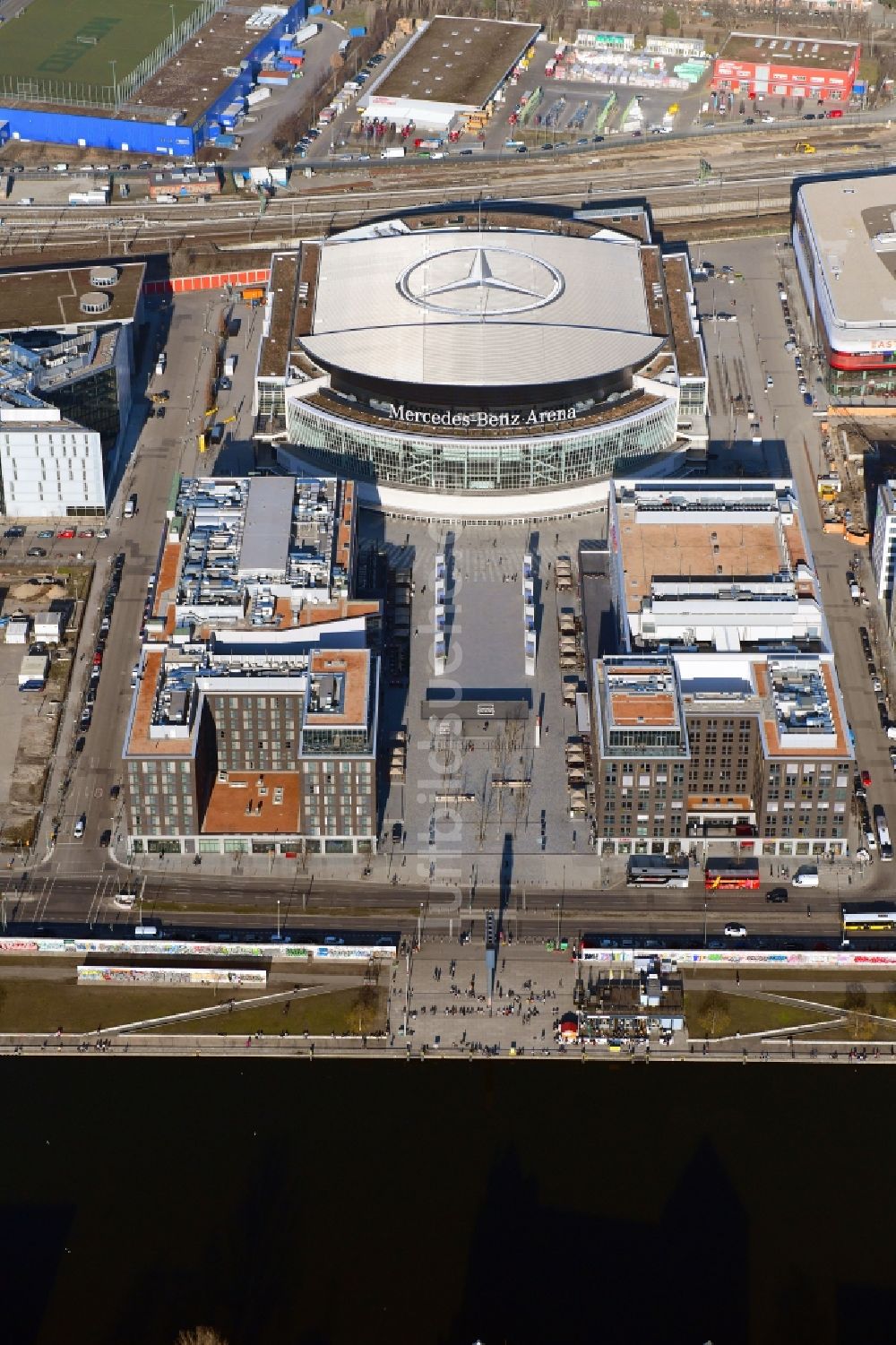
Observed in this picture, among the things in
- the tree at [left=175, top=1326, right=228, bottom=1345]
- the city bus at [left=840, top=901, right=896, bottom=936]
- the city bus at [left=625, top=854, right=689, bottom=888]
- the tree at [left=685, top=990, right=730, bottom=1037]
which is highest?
the city bus at [left=625, top=854, right=689, bottom=888]

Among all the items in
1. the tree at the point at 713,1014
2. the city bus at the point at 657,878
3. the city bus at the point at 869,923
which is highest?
the city bus at the point at 657,878

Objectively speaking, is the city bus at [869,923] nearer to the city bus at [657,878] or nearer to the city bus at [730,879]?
the city bus at [730,879]

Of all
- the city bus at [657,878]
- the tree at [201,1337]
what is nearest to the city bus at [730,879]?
the city bus at [657,878]

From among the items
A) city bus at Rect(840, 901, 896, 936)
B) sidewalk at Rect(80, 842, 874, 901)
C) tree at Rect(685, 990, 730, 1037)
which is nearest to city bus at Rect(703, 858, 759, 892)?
sidewalk at Rect(80, 842, 874, 901)

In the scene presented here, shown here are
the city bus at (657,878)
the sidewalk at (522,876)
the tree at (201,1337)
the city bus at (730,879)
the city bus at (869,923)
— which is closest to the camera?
the tree at (201,1337)

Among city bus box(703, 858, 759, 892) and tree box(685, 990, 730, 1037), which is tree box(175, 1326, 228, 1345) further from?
city bus box(703, 858, 759, 892)

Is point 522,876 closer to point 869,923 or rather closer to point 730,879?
point 730,879

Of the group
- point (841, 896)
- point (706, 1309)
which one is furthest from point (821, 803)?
point (706, 1309)

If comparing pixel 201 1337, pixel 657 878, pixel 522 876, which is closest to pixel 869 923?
pixel 657 878
